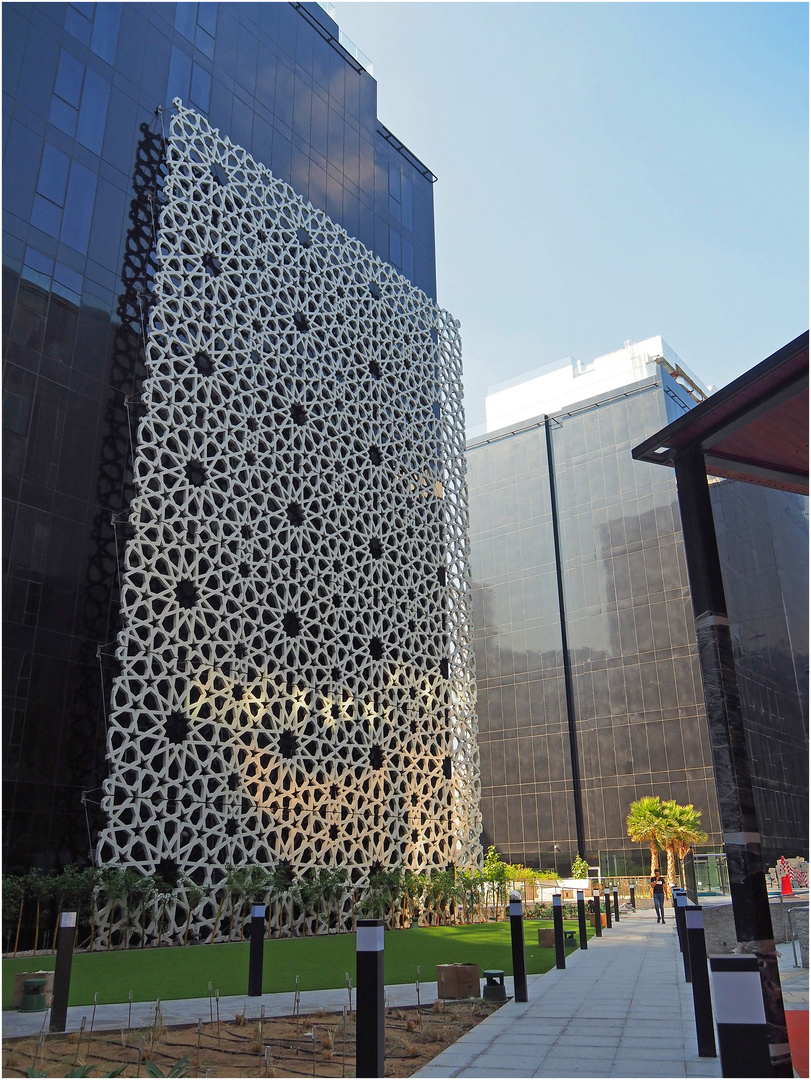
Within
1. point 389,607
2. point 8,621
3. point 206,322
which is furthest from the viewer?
point 389,607

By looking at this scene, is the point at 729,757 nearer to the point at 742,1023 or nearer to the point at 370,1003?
the point at 742,1023

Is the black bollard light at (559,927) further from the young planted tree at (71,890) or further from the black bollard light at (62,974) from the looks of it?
the young planted tree at (71,890)

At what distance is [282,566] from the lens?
68.9 ft

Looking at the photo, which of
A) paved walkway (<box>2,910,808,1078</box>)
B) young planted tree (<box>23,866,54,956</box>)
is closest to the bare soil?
paved walkway (<box>2,910,808,1078</box>)

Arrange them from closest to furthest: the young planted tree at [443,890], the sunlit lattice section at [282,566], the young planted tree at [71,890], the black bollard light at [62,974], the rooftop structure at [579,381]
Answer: the black bollard light at [62,974] → the young planted tree at [71,890] → the sunlit lattice section at [282,566] → the young planted tree at [443,890] → the rooftop structure at [579,381]

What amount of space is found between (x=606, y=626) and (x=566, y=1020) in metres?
37.7

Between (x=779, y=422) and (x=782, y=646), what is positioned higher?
(x=782, y=646)

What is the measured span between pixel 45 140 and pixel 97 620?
1059cm

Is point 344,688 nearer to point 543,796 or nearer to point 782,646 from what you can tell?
point 543,796

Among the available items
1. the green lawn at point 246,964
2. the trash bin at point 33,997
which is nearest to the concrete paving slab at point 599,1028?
the green lawn at point 246,964

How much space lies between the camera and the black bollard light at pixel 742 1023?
3.42 m

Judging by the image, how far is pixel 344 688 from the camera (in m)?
21.9

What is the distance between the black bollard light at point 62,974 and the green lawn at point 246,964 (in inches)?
55.0

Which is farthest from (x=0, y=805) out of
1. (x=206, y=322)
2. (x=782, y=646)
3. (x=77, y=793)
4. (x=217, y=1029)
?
(x=782, y=646)
